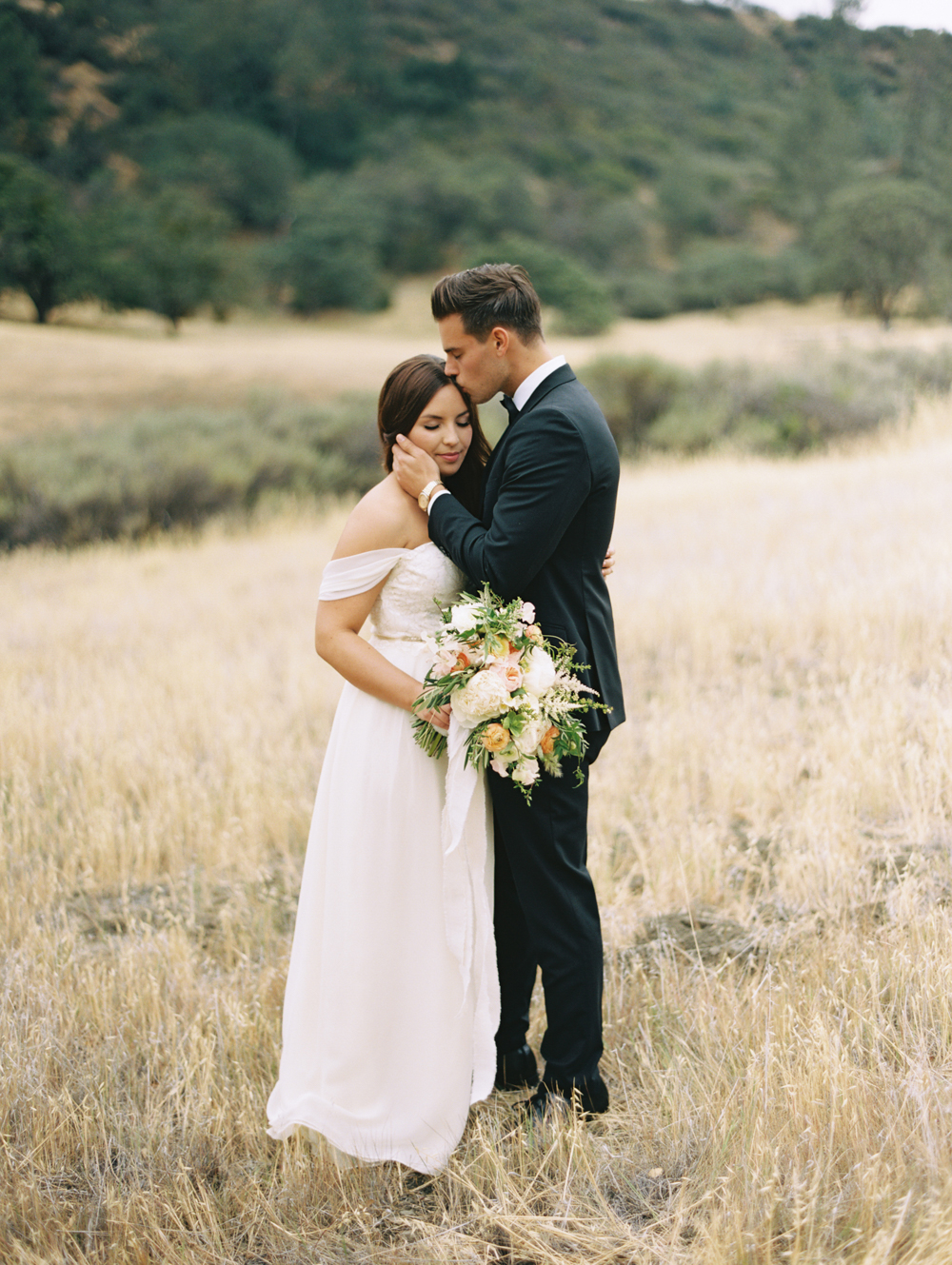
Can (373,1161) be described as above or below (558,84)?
below

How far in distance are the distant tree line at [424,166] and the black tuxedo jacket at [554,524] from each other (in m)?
35.6

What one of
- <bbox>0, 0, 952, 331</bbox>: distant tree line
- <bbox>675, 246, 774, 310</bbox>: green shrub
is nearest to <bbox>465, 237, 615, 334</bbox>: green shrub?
<bbox>0, 0, 952, 331</bbox>: distant tree line

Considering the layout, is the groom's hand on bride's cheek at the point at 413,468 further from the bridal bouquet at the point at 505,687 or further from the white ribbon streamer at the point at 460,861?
the white ribbon streamer at the point at 460,861

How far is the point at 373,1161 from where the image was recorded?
9.24ft

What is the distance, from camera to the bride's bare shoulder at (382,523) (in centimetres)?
277

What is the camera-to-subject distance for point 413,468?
275cm

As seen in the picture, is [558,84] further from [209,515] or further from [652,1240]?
[652,1240]

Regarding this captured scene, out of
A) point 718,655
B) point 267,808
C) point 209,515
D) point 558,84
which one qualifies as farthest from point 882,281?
point 558,84

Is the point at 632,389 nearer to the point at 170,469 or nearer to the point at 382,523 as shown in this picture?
the point at 170,469

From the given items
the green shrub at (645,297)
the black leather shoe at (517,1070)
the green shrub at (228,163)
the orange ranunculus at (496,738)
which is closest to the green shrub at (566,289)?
the green shrub at (645,297)

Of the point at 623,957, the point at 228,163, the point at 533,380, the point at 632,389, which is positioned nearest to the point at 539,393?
the point at 533,380

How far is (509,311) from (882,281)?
4569 centimetres

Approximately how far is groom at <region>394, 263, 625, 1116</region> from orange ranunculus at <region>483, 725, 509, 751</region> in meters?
0.34

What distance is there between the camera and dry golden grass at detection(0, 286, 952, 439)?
70.4 feet
